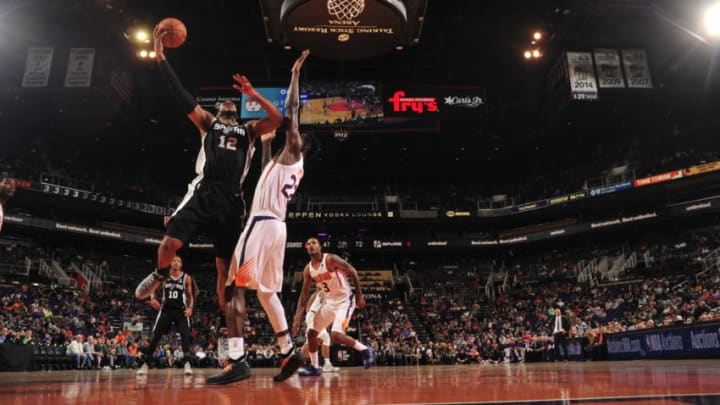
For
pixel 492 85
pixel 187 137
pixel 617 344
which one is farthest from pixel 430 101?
pixel 187 137

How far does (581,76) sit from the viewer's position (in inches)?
798

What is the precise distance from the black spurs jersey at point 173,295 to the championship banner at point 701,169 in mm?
25376

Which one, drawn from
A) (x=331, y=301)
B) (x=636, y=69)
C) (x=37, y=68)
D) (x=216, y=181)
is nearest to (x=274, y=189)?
(x=216, y=181)

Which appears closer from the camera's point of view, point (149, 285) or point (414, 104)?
point (149, 285)

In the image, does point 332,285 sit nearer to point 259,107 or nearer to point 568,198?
point 259,107

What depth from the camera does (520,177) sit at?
1336 inches

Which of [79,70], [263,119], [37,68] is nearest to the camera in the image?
[263,119]

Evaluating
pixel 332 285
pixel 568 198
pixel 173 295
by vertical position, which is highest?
pixel 568 198

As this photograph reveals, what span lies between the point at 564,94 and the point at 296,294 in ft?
58.2

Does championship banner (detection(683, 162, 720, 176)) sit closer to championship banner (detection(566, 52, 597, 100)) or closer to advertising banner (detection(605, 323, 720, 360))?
championship banner (detection(566, 52, 597, 100))

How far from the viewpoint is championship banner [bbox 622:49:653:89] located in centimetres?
2012

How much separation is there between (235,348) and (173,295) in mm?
4519

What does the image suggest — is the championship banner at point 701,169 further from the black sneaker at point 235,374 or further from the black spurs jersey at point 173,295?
the black sneaker at point 235,374

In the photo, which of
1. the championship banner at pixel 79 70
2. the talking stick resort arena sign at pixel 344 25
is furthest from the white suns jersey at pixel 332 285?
the championship banner at pixel 79 70
